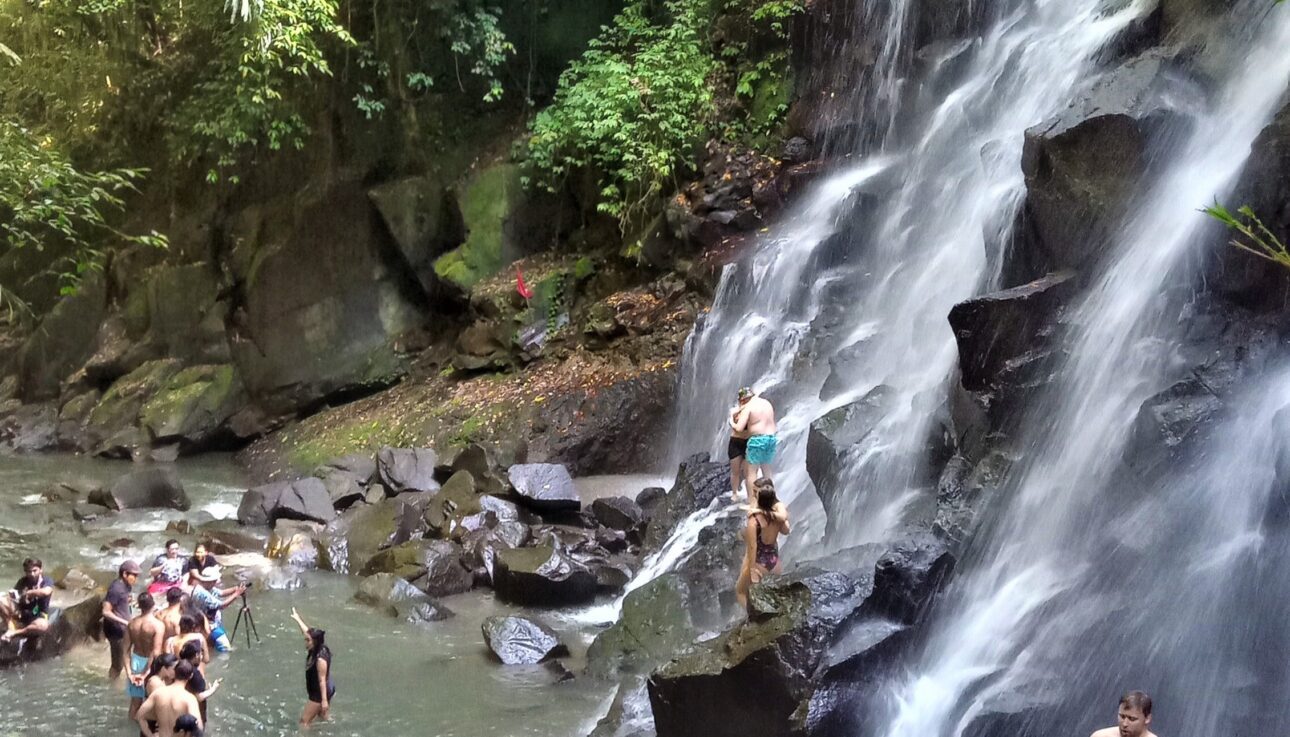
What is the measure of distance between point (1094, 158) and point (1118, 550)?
384 cm

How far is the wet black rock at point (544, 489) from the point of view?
12602mm

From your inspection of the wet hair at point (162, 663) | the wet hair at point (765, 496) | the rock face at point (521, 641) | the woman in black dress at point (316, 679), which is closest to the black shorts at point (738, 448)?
the wet hair at point (765, 496)

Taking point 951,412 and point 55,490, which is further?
point 55,490

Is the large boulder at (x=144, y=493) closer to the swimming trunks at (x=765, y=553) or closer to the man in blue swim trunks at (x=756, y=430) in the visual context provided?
A: the man in blue swim trunks at (x=756, y=430)

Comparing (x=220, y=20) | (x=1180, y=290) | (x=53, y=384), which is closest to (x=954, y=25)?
(x=1180, y=290)

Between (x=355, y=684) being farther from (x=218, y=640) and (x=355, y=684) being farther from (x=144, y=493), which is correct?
(x=144, y=493)

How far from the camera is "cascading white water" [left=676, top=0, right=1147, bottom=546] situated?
12.4 metres

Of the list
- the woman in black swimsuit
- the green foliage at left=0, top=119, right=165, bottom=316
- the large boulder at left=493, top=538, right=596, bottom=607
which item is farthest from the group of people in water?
the woman in black swimsuit

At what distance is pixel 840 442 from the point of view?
10.2 meters

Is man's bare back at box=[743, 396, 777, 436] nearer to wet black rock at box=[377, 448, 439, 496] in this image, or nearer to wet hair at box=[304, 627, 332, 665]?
wet hair at box=[304, 627, 332, 665]

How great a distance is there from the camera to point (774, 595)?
7.17m

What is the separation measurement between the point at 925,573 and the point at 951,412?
95.1 inches

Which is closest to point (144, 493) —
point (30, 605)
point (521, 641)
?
point (30, 605)

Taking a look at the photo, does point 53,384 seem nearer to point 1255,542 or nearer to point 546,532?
point 546,532
